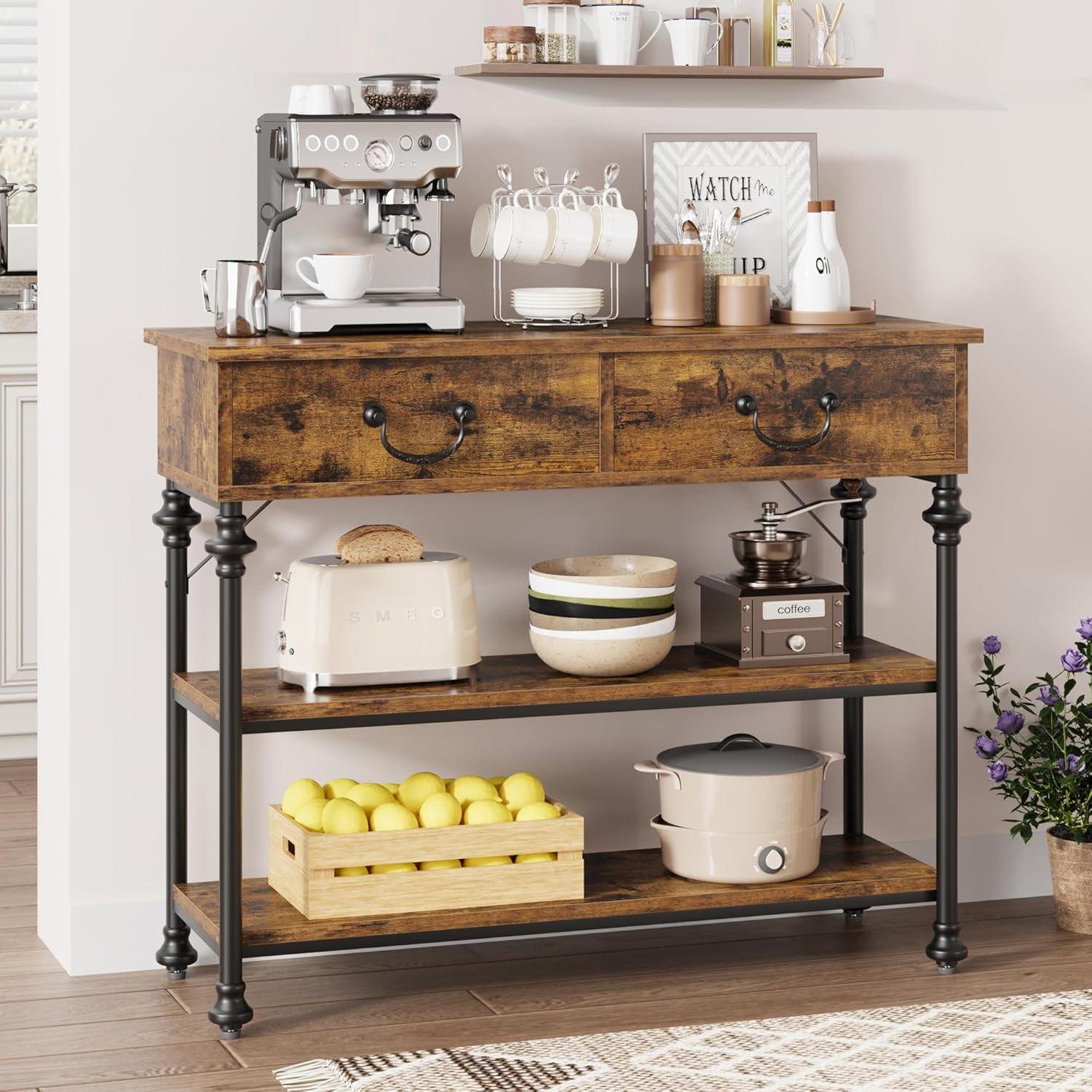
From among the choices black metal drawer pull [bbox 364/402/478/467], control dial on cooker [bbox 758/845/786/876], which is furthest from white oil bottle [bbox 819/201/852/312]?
control dial on cooker [bbox 758/845/786/876]

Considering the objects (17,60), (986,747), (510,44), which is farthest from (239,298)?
(17,60)

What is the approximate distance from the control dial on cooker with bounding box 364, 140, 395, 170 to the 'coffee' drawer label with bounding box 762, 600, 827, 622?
2.97ft

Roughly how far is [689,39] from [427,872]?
143 centimetres

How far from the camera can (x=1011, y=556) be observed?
3.45 m

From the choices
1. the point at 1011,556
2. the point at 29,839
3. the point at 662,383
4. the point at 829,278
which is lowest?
the point at 29,839

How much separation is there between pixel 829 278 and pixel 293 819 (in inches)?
47.3

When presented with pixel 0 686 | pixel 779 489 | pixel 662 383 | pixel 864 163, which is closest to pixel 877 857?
pixel 779 489

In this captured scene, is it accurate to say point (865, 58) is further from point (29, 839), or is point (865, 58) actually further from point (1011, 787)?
point (29, 839)

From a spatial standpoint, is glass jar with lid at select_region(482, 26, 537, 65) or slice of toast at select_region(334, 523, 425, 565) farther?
glass jar with lid at select_region(482, 26, 537, 65)

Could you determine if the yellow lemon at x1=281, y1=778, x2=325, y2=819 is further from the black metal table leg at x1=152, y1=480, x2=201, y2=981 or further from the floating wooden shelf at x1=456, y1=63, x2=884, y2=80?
the floating wooden shelf at x1=456, y1=63, x2=884, y2=80

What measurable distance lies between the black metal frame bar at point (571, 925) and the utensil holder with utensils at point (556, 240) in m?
0.93

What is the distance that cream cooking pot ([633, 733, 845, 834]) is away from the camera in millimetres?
2900

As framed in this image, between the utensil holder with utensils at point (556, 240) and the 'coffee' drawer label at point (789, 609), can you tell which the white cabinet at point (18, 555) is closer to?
the utensil holder with utensils at point (556, 240)

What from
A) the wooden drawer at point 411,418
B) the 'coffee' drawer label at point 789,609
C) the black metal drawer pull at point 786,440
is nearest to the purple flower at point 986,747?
the 'coffee' drawer label at point 789,609
